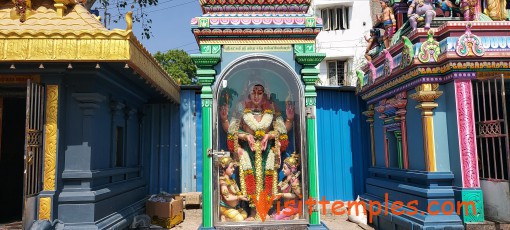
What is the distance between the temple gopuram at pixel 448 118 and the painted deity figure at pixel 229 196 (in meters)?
2.81

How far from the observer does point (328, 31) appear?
20.7 metres

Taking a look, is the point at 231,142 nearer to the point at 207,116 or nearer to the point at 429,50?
the point at 207,116

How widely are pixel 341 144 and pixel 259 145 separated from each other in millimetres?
3871

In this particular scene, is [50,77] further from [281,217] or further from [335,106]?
[335,106]

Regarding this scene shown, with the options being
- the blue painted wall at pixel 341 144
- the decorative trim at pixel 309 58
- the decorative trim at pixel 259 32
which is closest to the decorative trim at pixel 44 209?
the decorative trim at pixel 259 32

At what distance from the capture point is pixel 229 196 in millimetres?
5570

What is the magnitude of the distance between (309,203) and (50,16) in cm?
488

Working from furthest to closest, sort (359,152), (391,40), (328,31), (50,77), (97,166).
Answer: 1. (328,31)
2. (359,152)
3. (391,40)
4. (97,166)
5. (50,77)

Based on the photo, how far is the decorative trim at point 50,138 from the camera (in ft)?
17.0

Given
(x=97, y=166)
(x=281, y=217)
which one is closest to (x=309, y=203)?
(x=281, y=217)

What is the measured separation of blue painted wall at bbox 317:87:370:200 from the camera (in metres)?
8.98

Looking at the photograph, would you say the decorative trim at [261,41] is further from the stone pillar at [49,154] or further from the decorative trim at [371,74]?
the decorative trim at [371,74]

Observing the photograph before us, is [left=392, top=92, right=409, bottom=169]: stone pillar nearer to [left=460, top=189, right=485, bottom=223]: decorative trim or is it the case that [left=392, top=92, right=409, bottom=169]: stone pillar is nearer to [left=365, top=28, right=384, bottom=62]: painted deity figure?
[left=460, top=189, right=485, bottom=223]: decorative trim

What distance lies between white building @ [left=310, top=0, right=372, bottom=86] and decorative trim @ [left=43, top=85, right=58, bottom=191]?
52.9 feet
